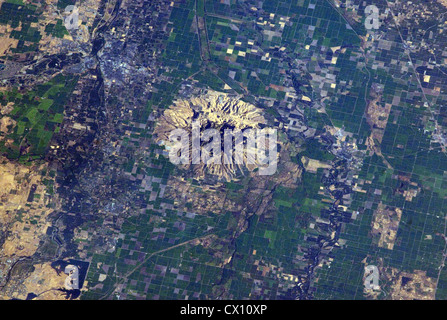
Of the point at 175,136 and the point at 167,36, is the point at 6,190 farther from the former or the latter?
the point at 167,36

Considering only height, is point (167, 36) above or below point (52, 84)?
above

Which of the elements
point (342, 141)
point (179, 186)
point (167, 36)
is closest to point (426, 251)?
point (342, 141)

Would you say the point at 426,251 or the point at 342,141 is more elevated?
the point at 342,141

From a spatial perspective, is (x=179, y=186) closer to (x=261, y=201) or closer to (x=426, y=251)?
(x=261, y=201)
